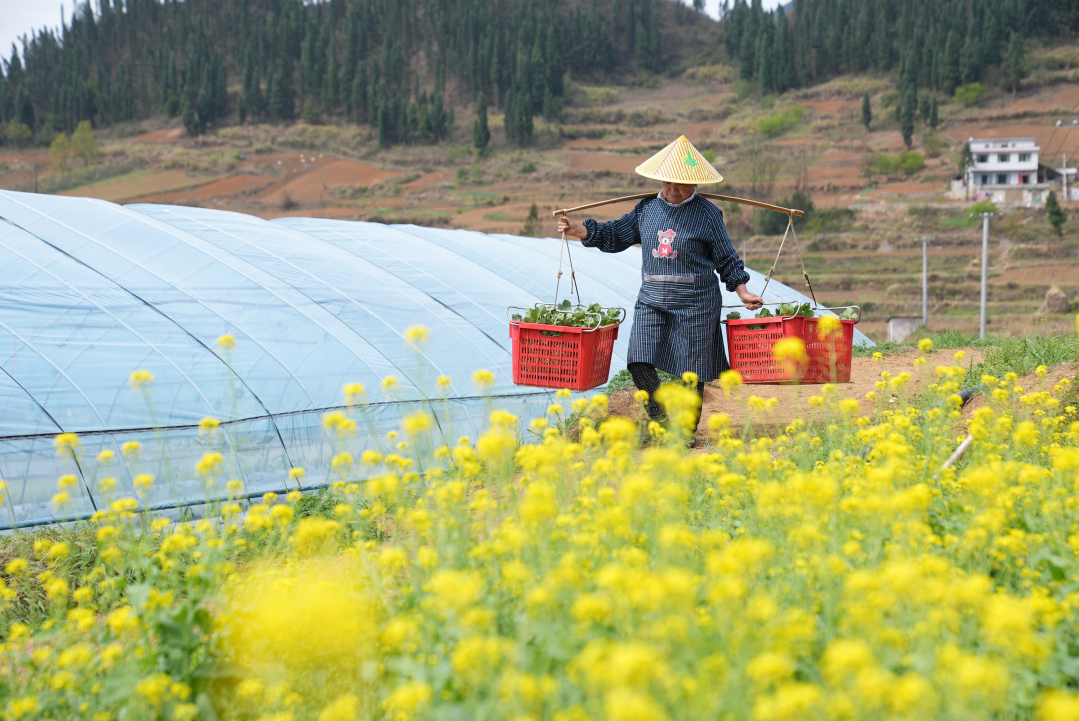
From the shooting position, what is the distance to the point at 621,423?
2717 millimetres

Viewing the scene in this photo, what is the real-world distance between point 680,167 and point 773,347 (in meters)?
1.09

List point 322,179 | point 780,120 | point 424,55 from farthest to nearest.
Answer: point 424,55, point 780,120, point 322,179

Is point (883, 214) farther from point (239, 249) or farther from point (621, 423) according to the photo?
point (621, 423)

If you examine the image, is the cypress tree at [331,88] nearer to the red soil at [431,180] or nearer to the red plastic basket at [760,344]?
the red soil at [431,180]

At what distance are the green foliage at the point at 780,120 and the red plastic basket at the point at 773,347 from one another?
187 ft

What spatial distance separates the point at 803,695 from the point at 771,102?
72.7 metres

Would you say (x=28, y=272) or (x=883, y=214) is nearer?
(x=28, y=272)

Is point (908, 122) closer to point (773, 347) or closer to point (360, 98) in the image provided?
point (360, 98)

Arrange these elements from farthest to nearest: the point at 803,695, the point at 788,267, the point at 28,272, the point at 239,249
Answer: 1. the point at 788,267
2. the point at 239,249
3. the point at 28,272
4. the point at 803,695

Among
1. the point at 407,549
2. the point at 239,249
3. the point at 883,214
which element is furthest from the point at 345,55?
the point at 407,549

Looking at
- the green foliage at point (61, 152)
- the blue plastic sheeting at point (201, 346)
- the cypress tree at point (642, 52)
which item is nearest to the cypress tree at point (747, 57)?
the cypress tree at point (642, 52)

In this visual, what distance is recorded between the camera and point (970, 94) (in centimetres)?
6144

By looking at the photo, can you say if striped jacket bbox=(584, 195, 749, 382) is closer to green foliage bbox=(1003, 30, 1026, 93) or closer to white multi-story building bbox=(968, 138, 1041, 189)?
white multi-story building bbox=(968, 138, 1041, 189)

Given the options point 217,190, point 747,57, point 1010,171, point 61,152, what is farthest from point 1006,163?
point 61,152
